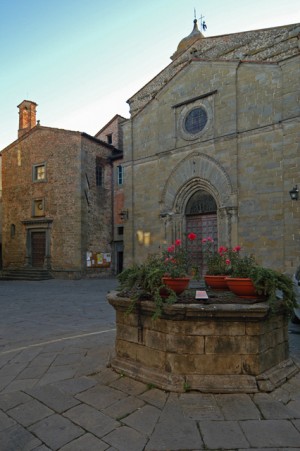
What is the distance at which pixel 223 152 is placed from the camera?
1398 centimetres

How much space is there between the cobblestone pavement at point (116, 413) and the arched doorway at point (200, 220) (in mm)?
10493

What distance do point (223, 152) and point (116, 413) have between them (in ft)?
42.1

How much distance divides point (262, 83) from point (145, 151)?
670cm

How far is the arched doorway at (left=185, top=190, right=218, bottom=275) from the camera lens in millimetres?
14820

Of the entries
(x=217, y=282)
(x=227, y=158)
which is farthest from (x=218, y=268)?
(x=227, y=158)

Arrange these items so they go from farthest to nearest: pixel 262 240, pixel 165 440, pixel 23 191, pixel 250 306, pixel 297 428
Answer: pixel 23 191
pixel 262 240
pixel 250 306
pixel 297 428
pixel 165 440

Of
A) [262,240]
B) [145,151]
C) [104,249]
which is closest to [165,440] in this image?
[262,240]

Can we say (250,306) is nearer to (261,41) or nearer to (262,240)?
(262,240)

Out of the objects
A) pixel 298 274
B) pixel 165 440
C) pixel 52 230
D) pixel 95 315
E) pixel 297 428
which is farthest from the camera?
pixel 52 230

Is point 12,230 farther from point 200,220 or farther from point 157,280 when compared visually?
point 157,280

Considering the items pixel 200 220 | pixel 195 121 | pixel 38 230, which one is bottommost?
pixel 38 230

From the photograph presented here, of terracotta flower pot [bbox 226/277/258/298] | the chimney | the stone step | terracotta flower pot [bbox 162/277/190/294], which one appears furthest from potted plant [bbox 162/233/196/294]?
the chimney

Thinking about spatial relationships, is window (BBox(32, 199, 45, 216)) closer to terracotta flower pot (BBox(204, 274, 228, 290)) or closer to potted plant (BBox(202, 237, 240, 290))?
potted plant (BBox(202, 237, 240, 290))

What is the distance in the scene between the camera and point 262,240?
1266 centimetres
